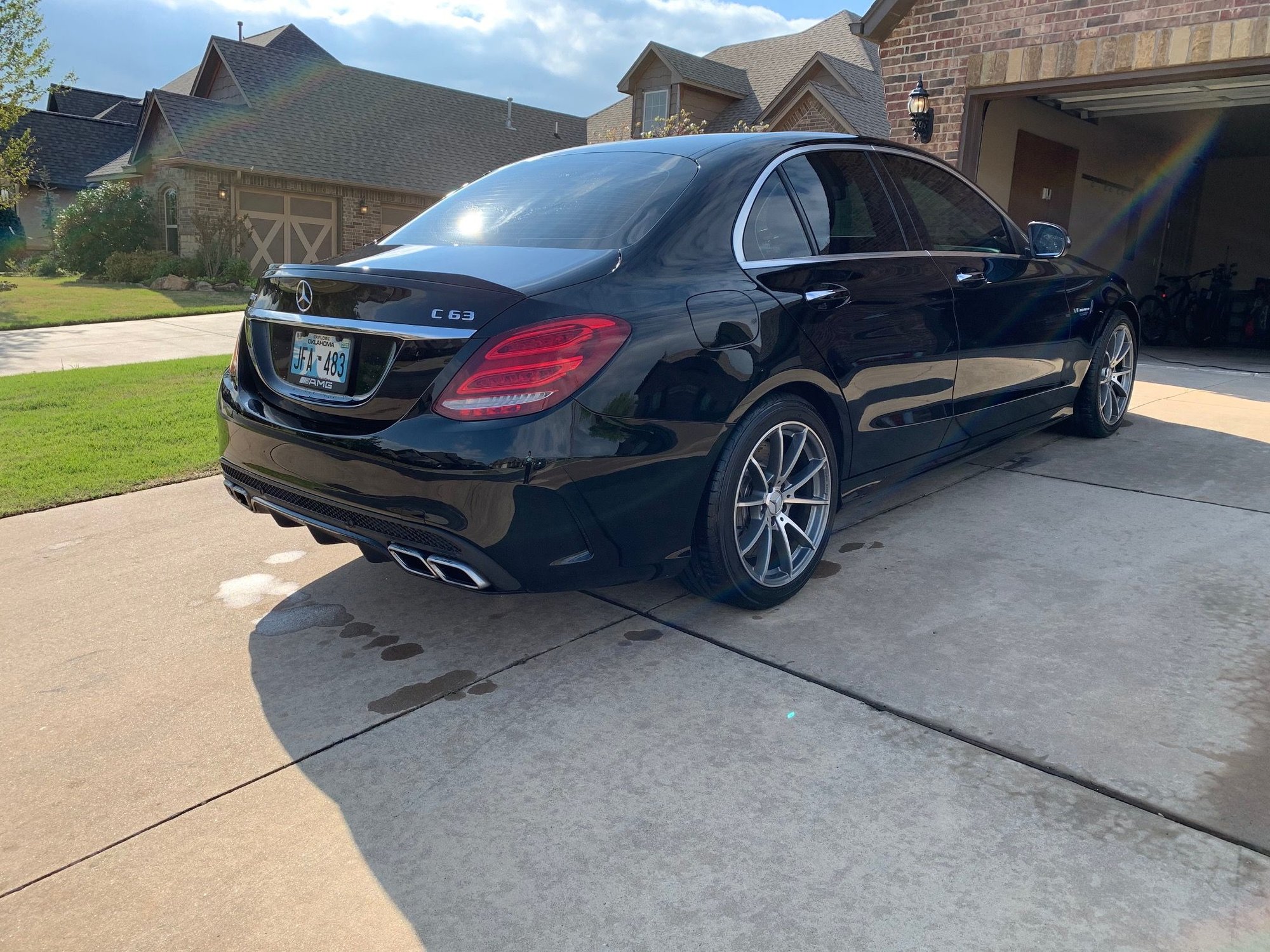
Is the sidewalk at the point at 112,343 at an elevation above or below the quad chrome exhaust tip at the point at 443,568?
below

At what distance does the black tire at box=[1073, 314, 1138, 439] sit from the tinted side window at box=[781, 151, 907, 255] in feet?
7.41

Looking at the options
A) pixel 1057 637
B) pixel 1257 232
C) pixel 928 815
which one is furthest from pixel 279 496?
pixel 1257 232

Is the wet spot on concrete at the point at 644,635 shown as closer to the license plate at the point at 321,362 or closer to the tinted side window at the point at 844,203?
the license plate at the point at 321,362

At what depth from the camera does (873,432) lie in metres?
3.83

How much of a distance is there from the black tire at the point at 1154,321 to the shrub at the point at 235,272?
18.7 metres

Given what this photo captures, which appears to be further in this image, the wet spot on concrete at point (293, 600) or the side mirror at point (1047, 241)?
the side mirror at point (1047, 241)

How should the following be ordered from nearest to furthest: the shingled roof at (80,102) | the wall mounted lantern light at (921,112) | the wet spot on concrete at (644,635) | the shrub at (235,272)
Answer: the wet spot on concrete at (644,635) < the wall mounted lantern light at (921,112) < the shrub at (235,272) < the shingled roof at (80,102)

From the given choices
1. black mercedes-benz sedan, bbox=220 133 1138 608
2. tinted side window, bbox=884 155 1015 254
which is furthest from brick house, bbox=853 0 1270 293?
black mercedes-benz sedan, bbox=220 133 1138 608

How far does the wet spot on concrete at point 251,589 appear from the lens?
12.1 feet

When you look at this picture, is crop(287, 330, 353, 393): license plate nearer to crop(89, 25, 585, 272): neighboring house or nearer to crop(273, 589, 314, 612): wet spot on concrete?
crop(273, 589, 314, 612): wet spot on concrete

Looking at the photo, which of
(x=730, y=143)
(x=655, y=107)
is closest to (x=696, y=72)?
(x=655, y=107)

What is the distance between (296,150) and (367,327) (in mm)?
25616

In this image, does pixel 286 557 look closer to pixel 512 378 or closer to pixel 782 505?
pixel 512 378

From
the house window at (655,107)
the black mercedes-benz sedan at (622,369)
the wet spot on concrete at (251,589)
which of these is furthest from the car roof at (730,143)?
the house window at (655,107)
